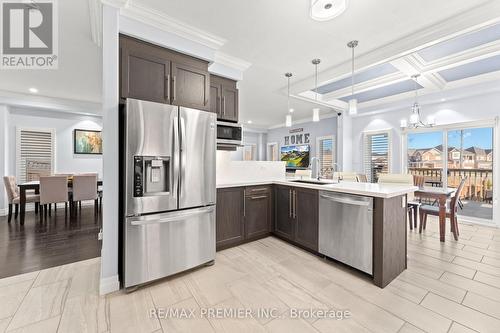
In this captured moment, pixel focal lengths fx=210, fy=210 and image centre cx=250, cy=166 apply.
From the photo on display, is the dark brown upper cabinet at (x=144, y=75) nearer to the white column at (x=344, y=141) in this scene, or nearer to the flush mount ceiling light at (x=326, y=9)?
the flush mount ceiling light at (x=326, y=9)

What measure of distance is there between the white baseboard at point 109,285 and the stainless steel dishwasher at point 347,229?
2271mm

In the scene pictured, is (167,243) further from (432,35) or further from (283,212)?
(432,35)

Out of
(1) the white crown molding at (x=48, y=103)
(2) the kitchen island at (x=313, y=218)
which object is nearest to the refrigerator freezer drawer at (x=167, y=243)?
(2) the kitchen island at (x=313, y=218)

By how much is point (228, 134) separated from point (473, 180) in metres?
5.22

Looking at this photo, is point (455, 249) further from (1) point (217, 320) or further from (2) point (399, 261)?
(1) point (217, 320)

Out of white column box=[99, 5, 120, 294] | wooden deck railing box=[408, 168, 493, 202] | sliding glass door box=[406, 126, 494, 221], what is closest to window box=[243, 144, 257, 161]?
sliding glass door box=[406, 126, 494, 221]

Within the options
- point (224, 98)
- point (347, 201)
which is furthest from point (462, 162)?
point (224, 98)

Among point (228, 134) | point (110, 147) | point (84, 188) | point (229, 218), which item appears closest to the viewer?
point (110, 147)

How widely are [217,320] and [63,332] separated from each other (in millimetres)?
1100

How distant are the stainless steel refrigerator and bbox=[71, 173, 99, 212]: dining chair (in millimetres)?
3569

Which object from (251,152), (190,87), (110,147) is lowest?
(110,147)

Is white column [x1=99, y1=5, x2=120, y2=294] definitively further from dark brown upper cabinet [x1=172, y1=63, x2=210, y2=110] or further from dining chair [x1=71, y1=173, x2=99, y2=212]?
dining chair [x1=71, y1=173, x2=99, y2=212]

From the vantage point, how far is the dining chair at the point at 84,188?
455 cm

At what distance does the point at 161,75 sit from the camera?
241 cm
